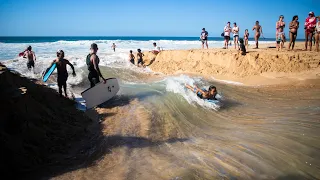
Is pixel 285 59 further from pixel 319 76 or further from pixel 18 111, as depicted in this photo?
pixel 18 111

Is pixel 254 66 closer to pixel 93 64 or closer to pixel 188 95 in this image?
pixel 188 95

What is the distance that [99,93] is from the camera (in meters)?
7.08

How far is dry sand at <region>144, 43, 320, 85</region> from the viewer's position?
1023 cm

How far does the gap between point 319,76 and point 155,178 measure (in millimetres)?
9304

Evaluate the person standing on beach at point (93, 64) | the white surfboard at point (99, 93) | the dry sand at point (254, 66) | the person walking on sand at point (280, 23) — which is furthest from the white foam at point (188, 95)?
the person walking on sand at point (280, 23)

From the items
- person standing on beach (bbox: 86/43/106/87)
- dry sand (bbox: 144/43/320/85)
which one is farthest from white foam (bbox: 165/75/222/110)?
dry sand (bbox: 144/43/320/85)

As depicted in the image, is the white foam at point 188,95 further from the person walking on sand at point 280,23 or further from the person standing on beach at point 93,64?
the person walking on sand at point 280,23

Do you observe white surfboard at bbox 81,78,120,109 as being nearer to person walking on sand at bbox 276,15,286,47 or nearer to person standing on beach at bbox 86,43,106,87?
person standing on beach at bbox 86,43,106,87

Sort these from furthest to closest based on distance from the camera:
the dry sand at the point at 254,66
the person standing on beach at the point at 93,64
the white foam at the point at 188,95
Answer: the dry sand at the point at 254,66 → the white foam at the point at 188,95 → the person standing on beach at the point at 93,64

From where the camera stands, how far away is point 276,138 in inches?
187

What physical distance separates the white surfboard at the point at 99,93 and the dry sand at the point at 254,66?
678 cm

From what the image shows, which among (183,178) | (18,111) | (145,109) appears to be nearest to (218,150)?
(183,178)

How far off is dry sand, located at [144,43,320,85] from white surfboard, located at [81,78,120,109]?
6782mm

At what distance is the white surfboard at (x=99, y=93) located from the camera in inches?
269
